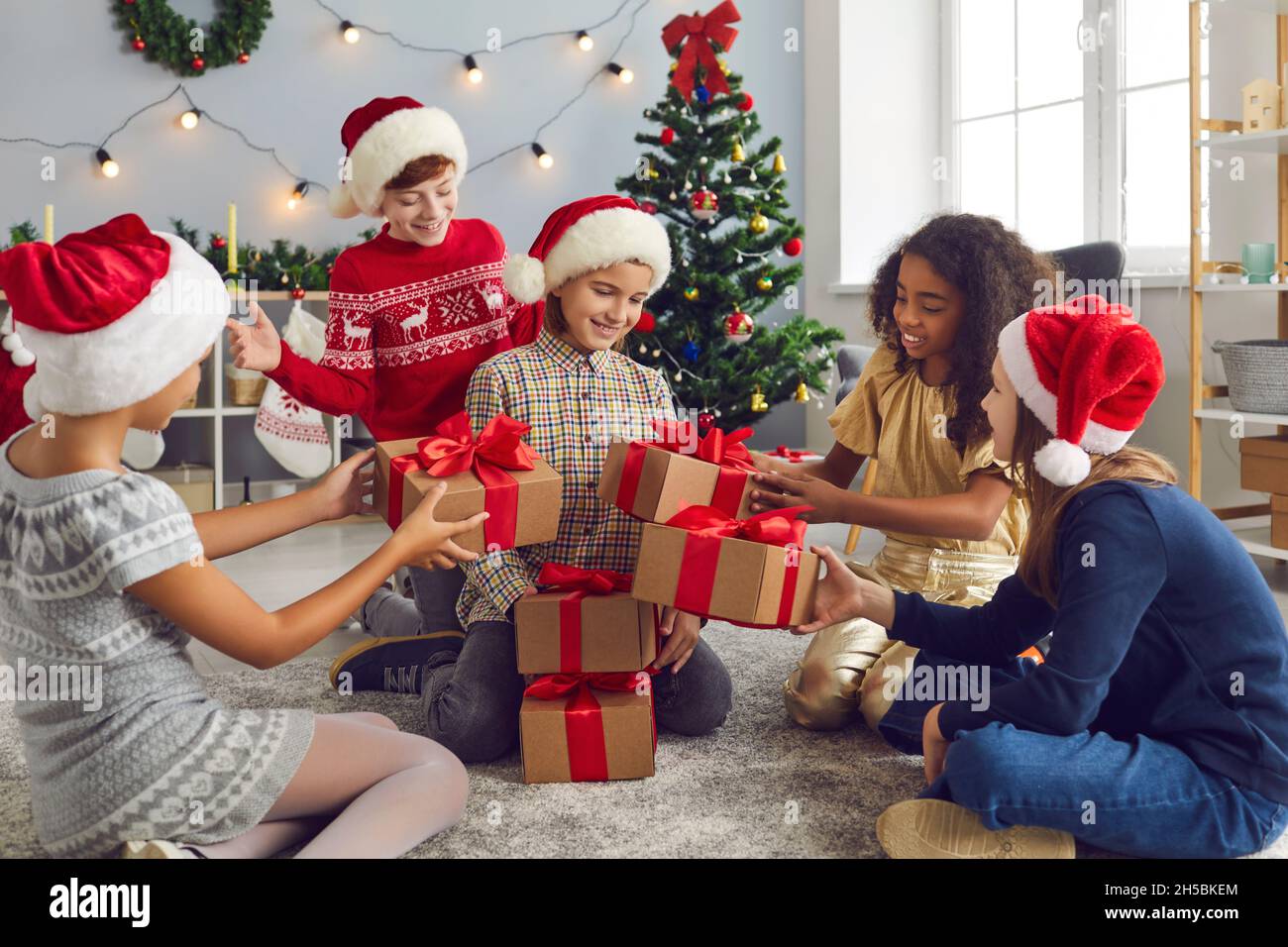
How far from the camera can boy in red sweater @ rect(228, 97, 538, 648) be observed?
7.29 ft

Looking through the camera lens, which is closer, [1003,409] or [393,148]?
[1003,409]

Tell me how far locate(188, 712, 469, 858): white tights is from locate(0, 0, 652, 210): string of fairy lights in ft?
11.1

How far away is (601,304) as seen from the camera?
6.52 ft

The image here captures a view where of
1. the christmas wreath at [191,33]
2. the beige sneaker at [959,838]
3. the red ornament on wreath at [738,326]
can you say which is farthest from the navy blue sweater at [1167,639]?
the christmas wreath at [191,33]

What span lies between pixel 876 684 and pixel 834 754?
0.47 ft

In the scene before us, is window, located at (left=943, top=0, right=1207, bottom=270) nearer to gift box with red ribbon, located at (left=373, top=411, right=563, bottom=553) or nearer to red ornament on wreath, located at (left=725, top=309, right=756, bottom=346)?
red ornament on wreath, located at (left=725, top=309, right=756, bottom=346)

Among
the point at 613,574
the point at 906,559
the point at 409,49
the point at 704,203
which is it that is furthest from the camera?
the point at 409,49

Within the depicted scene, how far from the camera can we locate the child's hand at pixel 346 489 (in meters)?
1.69

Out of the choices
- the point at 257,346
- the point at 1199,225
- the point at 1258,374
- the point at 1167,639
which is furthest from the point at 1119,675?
the point at 1199,225

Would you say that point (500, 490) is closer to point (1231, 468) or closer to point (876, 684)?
point (876, 684)

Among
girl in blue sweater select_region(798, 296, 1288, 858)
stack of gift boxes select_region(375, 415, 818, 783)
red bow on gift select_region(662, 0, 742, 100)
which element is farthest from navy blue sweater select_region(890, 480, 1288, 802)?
red bow on gift select_region(662, 0, 742, 100)

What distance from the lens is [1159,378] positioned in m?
1.47

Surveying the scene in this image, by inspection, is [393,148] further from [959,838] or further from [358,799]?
[959,838]

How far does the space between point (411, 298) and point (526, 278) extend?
1.05ft
